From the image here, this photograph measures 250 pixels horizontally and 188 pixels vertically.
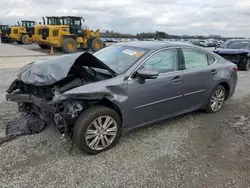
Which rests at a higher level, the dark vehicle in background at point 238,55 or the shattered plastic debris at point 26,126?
the dark vehicle in background at point 238,55

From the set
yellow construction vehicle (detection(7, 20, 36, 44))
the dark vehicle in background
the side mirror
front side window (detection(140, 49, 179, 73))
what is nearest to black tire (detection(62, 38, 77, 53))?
yellow construction vehicle (detection(7, 20, 36, 44))

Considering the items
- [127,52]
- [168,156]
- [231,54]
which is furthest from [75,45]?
[168,156]

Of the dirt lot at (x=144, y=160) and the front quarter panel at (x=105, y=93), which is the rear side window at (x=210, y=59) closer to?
the dirt lot at (x=144, y=160)

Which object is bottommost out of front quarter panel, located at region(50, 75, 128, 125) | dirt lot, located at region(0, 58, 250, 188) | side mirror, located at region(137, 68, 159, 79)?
dirt lot, located at region(0, 58, 250, 188)

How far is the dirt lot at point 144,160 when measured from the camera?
285 centimetres

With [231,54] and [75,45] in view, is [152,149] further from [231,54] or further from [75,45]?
[75,45]

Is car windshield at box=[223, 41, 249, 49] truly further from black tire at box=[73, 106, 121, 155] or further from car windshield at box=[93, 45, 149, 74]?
black tire at box=[73, 106, 121, 155]

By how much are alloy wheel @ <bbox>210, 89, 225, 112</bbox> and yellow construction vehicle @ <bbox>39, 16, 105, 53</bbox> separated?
1458 centimetres

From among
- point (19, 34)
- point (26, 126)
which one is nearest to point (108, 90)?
point (26, 126)

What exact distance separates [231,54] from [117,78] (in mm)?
9760

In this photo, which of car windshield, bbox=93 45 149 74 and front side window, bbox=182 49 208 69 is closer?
car windshield, bbox=93 45 149 74

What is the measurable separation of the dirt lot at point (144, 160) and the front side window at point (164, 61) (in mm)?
1056

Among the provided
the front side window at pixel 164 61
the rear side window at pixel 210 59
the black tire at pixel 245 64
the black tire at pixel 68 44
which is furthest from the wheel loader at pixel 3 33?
the front side window at pixel 164 61

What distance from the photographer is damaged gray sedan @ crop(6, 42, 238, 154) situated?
10.6 ft
